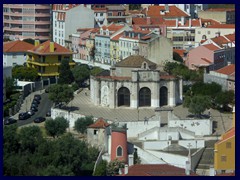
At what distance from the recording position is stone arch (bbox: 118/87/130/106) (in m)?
23.5

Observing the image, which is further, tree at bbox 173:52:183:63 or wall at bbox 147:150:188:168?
tree at bbox 173:52:183:63

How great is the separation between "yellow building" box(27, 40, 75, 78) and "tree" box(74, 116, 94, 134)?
7.15m

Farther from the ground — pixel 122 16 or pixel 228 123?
pixel 122 16

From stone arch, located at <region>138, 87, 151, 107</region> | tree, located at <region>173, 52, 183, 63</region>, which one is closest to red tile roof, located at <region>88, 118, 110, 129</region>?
stone arch, located at <region>138, 87, 151, 107</region>

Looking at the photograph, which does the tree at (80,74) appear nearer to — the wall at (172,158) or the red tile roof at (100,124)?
the red tile roof at (100,124)

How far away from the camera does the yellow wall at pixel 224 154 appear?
57.8 feet

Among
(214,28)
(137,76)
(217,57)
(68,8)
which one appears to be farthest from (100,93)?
(68,8)

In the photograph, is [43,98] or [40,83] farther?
[40,83]

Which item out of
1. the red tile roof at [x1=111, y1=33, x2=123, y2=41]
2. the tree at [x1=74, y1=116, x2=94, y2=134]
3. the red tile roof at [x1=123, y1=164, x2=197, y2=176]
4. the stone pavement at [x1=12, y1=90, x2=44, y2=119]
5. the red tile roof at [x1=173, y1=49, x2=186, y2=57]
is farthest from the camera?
the red tile roof at [x1=111, y1=33, x2=123, y2=41]

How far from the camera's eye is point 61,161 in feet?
57.0

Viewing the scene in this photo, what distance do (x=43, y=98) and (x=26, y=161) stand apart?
8.34 metres

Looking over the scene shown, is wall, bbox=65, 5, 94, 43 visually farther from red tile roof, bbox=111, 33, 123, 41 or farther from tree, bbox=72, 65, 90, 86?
tree, bbox=72, 65, 90, 86

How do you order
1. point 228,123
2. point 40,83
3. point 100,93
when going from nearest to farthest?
point 228,123
point 100,93
point 40,83

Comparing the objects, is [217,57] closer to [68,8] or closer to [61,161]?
[68,8]
